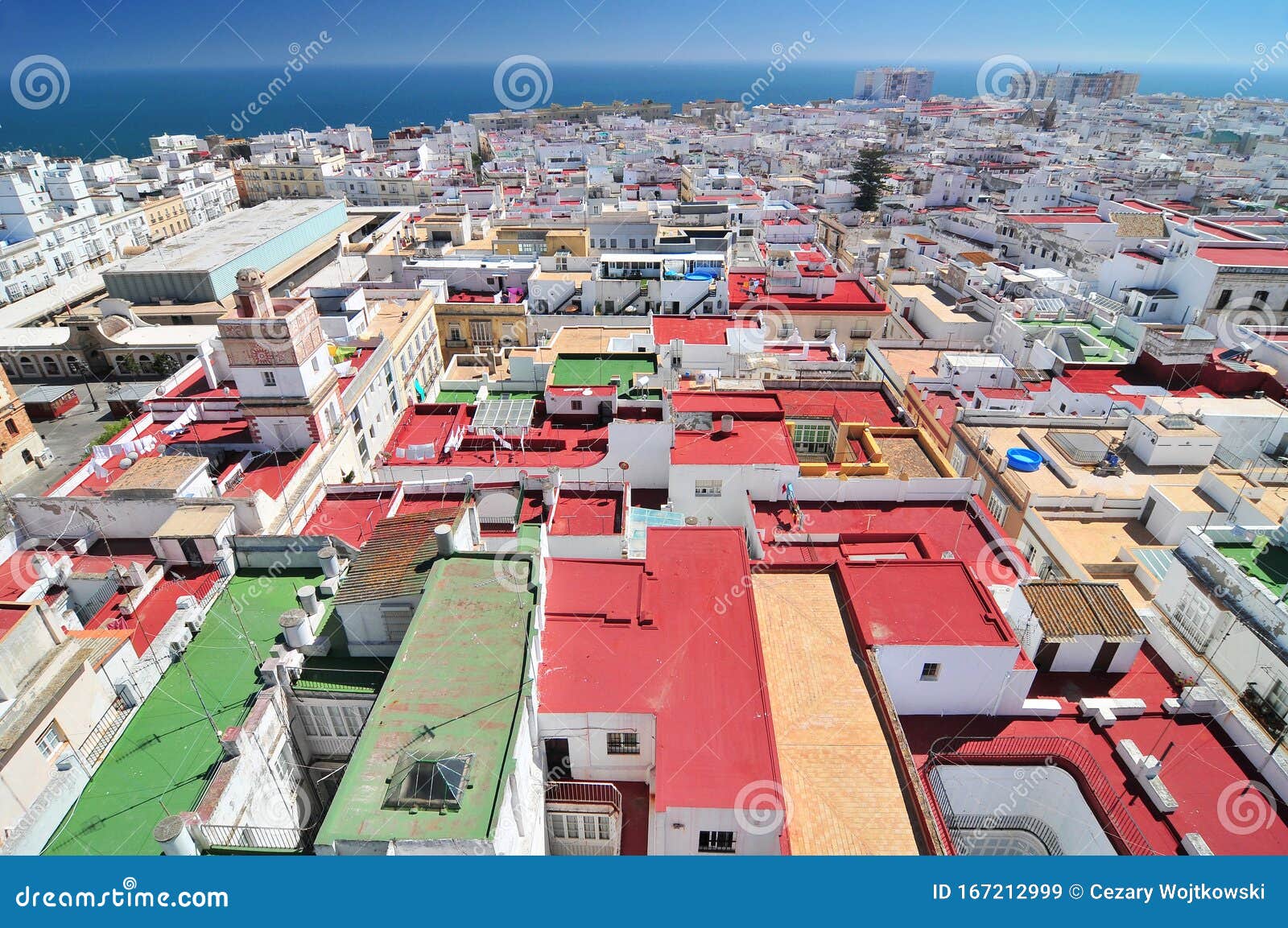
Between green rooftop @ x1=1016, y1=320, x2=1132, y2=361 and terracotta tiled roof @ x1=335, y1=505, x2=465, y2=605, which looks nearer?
terracotta tiled roof @ x1=335, y1=505, x2=465, y2=605

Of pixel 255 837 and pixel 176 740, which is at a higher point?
pixel 176 740

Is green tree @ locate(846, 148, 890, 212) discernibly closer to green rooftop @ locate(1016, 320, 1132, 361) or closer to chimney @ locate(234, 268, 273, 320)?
green rooftop @ locate(1016, 320, 1132, 361)

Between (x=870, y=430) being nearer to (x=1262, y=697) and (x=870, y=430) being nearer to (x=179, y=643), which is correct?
(x=1262, y=697)

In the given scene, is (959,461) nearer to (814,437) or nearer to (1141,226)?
(814,437)

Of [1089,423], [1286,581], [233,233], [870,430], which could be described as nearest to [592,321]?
[870,430]

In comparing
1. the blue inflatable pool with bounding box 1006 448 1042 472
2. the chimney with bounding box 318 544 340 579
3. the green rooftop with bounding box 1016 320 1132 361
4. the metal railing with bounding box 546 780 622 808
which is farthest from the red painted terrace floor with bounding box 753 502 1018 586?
the green rooftop with bounding box 1016 320 1132 361

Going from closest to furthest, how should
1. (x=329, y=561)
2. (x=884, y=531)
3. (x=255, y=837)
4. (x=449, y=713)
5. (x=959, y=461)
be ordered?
(x=255, y=837), (x=449, y=713), (x=329, y=561), (x=884, y=531), (x=959, y=461)

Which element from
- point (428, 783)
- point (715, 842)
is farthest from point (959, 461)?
point (428, 783)
